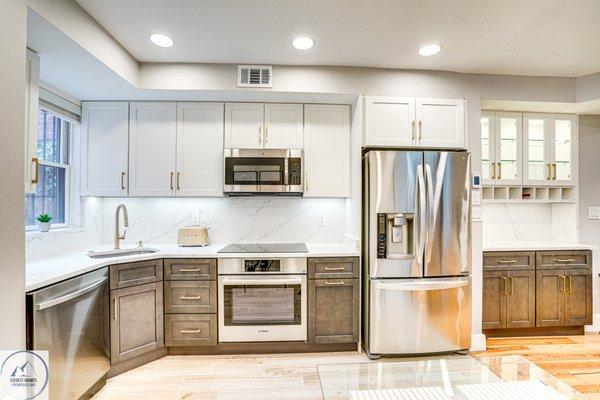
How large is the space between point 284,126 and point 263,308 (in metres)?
1.68

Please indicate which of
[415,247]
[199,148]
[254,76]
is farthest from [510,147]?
[199,148]

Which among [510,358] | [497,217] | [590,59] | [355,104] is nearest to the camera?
[510,358]

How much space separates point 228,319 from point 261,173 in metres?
1.32

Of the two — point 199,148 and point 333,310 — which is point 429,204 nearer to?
point 333,310

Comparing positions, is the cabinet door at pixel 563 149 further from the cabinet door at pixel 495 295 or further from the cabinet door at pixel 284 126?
the cabinet door at pixel 284 126

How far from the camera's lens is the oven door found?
261cm

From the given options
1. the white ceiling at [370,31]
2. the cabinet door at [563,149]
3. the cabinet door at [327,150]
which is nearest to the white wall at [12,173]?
the white ceiling at [370,31]

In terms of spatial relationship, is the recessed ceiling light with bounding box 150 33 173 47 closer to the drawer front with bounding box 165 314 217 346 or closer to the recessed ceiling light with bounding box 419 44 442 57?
the recessed ceiling light with bounding box 419 44 442 57

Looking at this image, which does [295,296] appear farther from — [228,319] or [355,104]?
[355,104]

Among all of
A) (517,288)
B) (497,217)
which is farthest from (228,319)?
(497,217)

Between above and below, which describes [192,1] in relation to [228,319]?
above

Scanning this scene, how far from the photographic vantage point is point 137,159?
2930 mm

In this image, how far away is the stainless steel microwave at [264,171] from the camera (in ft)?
9.51

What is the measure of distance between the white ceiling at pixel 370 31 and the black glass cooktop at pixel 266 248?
1.65m
